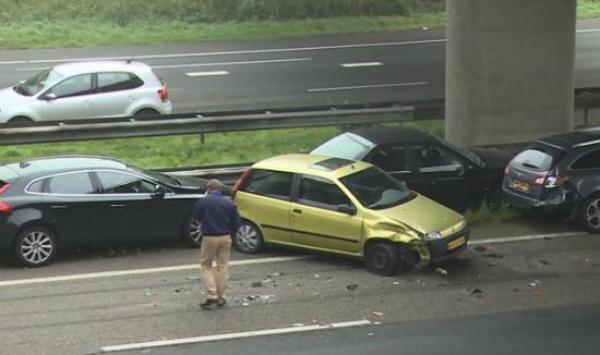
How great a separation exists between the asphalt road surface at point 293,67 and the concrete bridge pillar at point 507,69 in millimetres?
5867

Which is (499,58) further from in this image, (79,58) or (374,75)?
(79,58)

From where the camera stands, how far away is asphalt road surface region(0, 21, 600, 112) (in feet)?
81.0

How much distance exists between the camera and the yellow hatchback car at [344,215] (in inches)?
511

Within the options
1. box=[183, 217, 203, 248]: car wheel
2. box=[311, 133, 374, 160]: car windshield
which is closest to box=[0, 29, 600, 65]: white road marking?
box=[311, 133, 374, 160]: car windshield

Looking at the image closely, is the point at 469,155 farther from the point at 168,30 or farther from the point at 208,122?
the point at 168,30

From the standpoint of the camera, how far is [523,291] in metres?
12.2

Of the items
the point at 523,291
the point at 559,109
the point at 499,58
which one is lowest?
the point at 523,291

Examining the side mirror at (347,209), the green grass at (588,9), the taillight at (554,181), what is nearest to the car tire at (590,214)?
the taillight at (554,181)

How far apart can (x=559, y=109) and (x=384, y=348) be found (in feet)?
34.0

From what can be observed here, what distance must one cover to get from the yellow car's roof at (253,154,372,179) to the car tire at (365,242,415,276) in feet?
4.41

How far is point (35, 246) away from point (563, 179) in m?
8.45

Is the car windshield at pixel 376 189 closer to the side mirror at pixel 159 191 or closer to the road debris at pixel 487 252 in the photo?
the road debris at pixel 487 252

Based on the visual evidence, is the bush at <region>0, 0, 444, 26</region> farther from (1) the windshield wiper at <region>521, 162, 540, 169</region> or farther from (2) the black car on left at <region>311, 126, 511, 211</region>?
(1) the windshield wiper at <region>521, 162, 540, 169</region>

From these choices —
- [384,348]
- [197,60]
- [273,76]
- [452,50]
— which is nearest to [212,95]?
[273,76]
